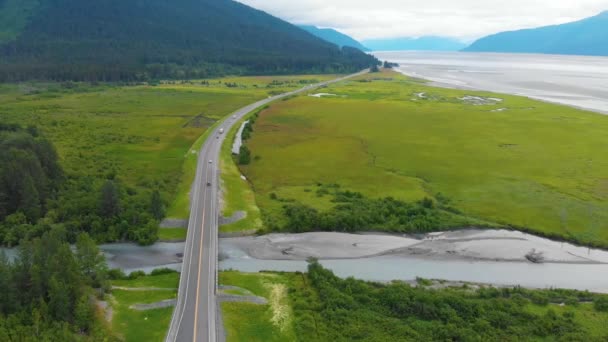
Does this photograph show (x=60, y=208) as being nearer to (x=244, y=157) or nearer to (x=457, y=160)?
(x=244, y=157)

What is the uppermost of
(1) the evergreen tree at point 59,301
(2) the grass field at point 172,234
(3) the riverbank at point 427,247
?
(1) the evergreen tree at point 59,301

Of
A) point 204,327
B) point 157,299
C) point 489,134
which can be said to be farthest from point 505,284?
point 489,134

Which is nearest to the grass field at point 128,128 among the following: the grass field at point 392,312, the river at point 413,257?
the river at point 413,257

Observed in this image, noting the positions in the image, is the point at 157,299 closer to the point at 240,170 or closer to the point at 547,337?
the point at 547,337

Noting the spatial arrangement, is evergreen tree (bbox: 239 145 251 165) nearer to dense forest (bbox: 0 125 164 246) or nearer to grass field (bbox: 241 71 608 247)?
grass field (bbox: 241 71 608 247)

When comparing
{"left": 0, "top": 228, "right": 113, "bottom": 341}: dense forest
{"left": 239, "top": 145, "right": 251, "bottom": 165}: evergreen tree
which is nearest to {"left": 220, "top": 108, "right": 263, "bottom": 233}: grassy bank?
{"left": 239, "top": 145, "right": 251, "bottom": 165}: evergreen tree

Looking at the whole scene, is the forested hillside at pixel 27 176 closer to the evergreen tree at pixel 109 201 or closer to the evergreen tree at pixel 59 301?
the evergreen tree at pixel 109 201
